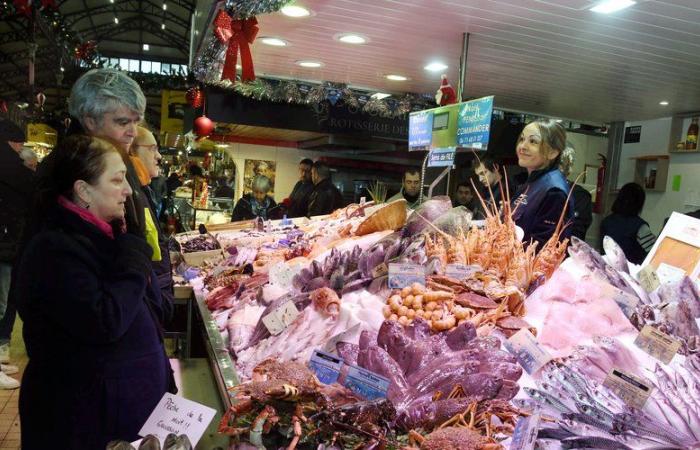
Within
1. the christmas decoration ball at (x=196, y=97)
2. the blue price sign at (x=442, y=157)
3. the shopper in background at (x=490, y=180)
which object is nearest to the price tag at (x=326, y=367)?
the shopper in background at (x=490, y=180)

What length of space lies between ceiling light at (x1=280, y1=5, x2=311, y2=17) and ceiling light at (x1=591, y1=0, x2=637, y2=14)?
6.72 ft

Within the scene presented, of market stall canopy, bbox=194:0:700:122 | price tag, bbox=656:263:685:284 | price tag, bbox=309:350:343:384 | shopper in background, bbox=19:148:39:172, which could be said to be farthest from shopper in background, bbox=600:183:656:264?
shopper in background, bbox=19:148:39:172

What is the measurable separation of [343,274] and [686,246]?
5.35 feet

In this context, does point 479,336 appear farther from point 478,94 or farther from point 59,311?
point 478,94

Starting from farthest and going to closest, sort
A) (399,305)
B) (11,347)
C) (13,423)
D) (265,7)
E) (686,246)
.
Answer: (11,347), (13,423), (265,7), (686,246), (399,305)

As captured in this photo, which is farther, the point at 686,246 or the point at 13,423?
the point at 13,423

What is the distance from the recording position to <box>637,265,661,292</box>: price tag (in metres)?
2.43

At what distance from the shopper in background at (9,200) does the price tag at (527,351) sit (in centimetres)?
459

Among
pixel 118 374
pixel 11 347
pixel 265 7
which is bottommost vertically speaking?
pixel 11 347

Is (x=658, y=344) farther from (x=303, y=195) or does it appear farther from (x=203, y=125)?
(x=203, y=125)

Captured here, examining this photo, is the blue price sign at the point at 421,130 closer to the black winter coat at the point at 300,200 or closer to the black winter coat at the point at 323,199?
the black winter coat at the point at 323,199

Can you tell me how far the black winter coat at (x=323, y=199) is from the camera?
6.98 m

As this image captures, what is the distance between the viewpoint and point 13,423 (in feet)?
13.2

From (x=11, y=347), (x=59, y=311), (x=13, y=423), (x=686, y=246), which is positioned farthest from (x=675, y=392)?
(x=11, y=347)
